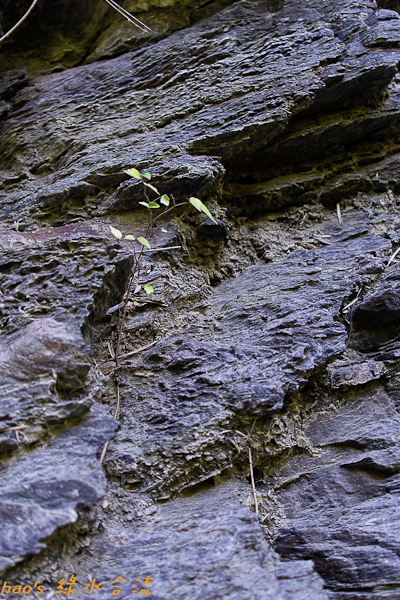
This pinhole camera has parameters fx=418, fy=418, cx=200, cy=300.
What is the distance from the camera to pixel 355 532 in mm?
2055

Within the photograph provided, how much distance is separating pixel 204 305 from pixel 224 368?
2.39ft

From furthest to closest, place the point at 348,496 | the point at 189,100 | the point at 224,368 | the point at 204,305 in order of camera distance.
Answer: the point at 189,100
the point at 204,305
the point at 224,368
the point at 348,496

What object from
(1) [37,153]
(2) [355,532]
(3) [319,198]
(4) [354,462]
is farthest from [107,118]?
(2) [355,532]

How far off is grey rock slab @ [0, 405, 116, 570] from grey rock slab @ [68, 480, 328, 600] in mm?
291

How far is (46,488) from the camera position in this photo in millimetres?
1786

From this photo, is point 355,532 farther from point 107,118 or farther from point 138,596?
point 107,118

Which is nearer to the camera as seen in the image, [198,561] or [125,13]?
[198,561]

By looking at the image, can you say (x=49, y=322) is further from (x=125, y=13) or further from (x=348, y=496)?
(x=125, y=13)

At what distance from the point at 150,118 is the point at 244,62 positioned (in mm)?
1109

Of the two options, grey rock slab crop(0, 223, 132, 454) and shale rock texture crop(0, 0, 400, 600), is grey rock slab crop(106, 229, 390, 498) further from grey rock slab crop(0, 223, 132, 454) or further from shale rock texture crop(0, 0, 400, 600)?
Answer: grey rock slab crop(0, 223, 132, 454)

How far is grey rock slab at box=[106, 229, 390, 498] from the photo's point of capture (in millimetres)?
2242

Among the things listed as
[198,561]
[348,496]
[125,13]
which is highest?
[125,13]

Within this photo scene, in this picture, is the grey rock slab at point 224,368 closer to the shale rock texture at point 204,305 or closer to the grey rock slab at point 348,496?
the shale rock texture at point 204,305

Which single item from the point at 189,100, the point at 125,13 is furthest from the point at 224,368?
the point at 125,13
